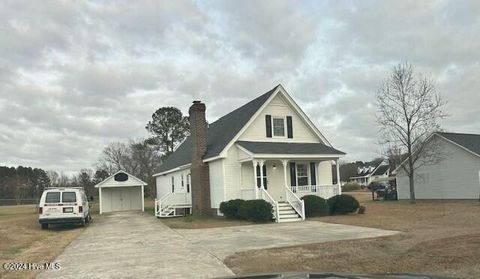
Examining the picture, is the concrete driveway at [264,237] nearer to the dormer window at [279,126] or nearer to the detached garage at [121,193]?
the dormer window at [279,126]

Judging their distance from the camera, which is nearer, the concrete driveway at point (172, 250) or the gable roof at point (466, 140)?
the concrete driveway at point (172, 250)

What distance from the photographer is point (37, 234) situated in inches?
849

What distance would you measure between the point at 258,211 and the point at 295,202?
2.68 m

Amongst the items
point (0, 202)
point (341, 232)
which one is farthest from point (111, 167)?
point (341, 232)

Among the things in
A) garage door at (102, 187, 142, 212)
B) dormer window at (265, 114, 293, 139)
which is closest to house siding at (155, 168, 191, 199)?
garage door at (102, 187, 142, 212)

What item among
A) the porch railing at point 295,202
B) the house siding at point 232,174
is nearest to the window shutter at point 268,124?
the house siding at point 232,174

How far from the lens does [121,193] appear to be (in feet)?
142

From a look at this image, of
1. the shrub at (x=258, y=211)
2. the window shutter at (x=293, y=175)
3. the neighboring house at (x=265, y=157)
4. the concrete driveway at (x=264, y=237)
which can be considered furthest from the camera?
the window shutter at (x=293, y=175)

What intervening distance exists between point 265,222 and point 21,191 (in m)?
89.6

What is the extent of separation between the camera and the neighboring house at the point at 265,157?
25000 mm

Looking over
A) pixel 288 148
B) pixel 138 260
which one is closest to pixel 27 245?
pixel 138 260

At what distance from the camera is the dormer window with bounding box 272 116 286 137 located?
27641mm

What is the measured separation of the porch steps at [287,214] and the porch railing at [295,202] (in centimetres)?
19

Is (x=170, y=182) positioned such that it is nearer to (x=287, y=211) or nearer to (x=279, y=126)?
(x=279, y=126)
